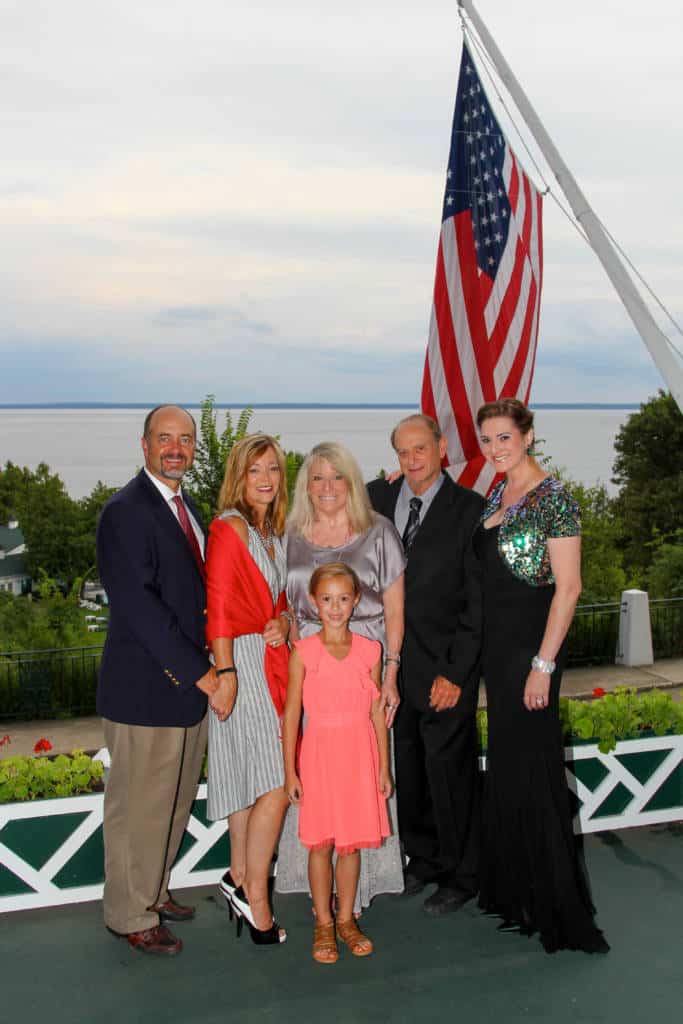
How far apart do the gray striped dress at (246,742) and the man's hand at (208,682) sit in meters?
0.12

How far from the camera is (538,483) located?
4.15m

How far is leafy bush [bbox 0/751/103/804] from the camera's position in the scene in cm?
483

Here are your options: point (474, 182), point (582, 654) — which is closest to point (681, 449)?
point (582, 654)

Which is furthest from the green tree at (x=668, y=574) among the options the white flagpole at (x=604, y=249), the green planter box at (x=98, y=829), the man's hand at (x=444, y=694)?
the man's hand at (x=444, y=694)

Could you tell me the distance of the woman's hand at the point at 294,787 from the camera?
4.15 m

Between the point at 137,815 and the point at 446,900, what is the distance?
1.56 m

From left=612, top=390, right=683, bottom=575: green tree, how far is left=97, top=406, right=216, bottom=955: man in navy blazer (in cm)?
3518

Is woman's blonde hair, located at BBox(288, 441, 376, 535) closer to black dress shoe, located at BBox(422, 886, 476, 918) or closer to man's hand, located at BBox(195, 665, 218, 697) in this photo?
man's hand, located at BBox(195, 665, 218, 697)

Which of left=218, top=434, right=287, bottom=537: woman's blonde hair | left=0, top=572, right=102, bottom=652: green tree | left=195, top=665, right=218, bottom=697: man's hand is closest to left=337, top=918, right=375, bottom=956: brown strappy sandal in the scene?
left=195, top=665, right=218, bottom=697: man's hand

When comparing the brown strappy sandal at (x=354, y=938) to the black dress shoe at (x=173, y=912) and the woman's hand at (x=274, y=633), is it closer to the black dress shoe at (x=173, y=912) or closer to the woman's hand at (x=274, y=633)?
the black dress shoe at (x=173, y=912)

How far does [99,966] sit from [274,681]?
4.78 ft

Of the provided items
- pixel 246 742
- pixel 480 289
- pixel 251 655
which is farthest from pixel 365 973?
pixel 480 289

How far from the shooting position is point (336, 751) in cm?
412

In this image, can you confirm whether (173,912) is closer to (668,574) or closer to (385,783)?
(385,783)
